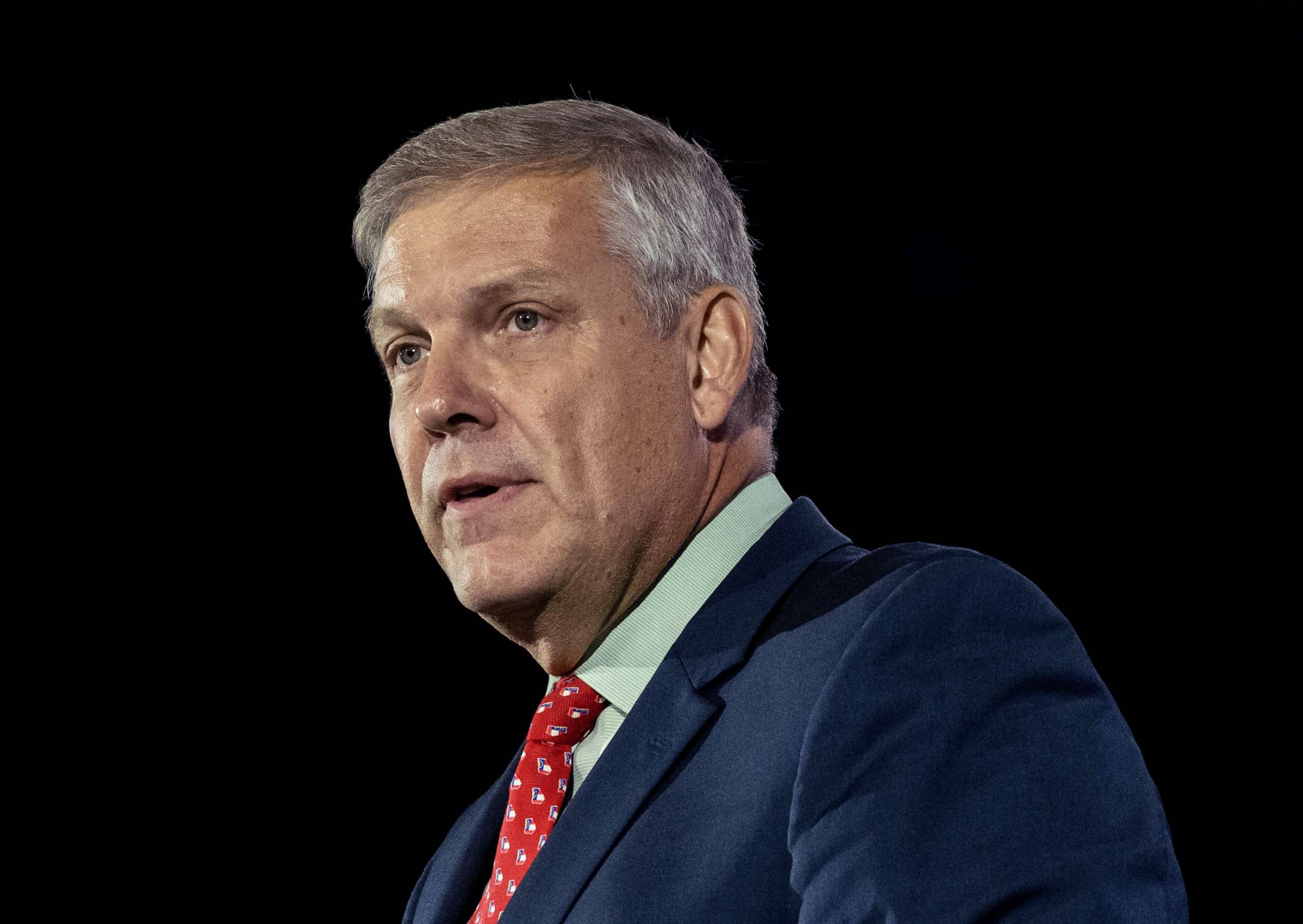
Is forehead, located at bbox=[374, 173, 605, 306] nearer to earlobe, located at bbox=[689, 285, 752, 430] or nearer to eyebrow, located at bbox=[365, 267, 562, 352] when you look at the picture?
eyebrow, located at bbox=[365, 267, 562, 352]

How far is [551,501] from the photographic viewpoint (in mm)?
1713

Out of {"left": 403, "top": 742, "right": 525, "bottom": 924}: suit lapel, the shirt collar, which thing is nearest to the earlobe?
the shirt collar

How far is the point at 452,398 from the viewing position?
5.64ft

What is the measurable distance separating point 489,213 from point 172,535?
6.51 feet

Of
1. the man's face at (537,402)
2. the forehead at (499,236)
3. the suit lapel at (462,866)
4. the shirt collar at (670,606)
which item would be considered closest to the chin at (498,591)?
the man's face at (537,402)

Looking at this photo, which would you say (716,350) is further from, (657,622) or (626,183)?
(657,622)

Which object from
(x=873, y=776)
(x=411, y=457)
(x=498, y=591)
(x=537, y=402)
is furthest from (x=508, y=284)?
(x=873, y=776)

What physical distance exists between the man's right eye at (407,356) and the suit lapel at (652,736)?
56 centimetres

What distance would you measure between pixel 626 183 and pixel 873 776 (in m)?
0.92

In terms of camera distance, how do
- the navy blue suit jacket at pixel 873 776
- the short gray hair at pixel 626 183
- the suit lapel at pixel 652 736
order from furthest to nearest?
the short gray hair at pixel 626 183
the suit lapel at pixel 652 736
the navy blue suit jacket at pixel 873 776

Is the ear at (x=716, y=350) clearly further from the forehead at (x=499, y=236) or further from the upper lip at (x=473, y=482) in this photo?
the upper lip at (x=473, y=482)

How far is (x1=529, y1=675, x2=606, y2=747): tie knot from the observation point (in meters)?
1.75

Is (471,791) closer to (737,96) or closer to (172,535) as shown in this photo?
(172,535)

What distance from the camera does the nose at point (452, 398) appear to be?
172 centimetres
